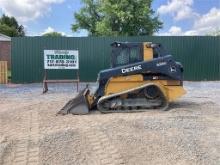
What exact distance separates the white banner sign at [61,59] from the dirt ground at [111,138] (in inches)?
263

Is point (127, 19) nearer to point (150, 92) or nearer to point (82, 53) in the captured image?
point (82, 53)

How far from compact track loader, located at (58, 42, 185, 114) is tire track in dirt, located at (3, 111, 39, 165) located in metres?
2.69

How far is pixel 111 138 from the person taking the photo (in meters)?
7.40

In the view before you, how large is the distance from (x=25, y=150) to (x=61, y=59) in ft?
34.8

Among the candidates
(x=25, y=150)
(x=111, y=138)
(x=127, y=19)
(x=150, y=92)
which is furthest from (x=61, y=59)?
(x=127, y=19)

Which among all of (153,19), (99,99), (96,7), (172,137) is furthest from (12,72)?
(96,7)

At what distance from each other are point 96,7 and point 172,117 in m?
34.4

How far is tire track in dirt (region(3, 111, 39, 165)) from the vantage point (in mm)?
6452

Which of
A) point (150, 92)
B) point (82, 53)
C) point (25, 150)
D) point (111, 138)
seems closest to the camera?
point (25, 150)

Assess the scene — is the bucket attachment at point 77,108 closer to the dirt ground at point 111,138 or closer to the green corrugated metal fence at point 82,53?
the dirt ground at point 111,138

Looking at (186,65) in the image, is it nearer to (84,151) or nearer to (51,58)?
(51,58)

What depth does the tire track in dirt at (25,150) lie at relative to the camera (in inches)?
254

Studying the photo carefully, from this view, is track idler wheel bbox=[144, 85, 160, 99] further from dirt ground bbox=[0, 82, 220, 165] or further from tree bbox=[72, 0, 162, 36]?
tree bbox=[72, 0, 162, 36]

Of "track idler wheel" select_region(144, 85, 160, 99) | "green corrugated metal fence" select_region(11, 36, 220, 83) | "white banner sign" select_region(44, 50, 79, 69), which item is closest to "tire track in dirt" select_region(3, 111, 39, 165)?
"track idler wheel" select_region(144, 85, 160, 99)
